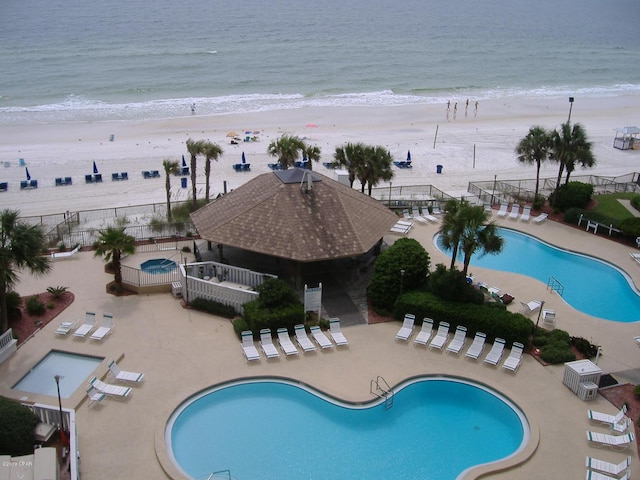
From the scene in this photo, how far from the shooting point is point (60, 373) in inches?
795

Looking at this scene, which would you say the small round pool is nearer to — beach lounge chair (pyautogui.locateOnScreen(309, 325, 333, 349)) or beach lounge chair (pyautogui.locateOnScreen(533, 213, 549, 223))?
beach lounge chair (pyautogui.locateOnScreen(309, 325, 333, 349))

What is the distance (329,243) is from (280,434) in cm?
893

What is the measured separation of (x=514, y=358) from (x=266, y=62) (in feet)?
279

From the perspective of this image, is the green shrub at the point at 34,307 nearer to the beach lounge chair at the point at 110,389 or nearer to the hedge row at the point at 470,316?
the beach lounge chair at the point at 110,389

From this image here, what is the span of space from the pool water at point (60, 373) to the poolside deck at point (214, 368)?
1.00 feet

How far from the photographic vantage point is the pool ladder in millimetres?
19312

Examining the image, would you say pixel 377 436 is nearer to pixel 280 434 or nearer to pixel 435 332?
pixel 280 434

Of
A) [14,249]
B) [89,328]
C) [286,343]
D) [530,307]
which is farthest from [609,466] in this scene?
[14,249]

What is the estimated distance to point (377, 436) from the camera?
59.2 ft

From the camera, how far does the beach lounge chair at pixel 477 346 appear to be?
21750mm

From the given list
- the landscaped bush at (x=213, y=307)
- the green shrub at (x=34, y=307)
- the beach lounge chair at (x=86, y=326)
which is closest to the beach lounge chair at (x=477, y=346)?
the landscaped bush at (x=213, y=307)

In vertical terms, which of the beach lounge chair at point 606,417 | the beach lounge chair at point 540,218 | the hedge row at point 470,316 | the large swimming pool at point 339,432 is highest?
the beach lounge chair at point 540,218

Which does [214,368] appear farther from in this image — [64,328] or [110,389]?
[64,328]

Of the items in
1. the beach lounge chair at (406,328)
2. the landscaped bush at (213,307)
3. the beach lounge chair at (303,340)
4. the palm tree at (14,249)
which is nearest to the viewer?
the palm tree at (14,249)
